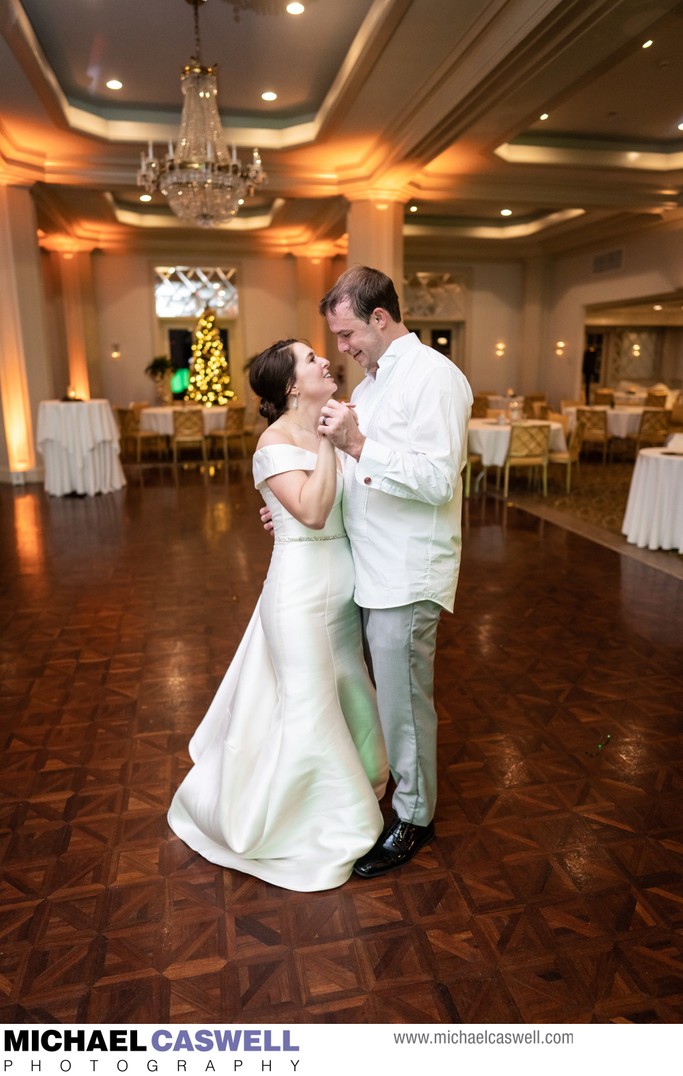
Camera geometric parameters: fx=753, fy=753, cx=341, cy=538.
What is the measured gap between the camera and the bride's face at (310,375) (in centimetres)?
208

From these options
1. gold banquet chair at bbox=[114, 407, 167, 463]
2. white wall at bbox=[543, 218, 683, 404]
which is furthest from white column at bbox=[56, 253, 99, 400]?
white wall at bbox=[543, 218, 683, 404]

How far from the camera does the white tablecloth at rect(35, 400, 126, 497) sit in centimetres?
890

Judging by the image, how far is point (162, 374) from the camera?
1422cm

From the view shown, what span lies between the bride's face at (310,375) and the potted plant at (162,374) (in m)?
12.7

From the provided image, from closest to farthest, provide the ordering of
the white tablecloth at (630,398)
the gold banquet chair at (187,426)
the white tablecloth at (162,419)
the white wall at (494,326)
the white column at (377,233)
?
the white column at (377,233) < the gold banquet chair at (187,426) < the white tablecloth at (162,419) < the white tablecloth at (630,398) < the white wall at (494,326)

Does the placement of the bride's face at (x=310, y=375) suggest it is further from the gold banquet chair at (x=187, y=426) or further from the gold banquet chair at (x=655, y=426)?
the gold banquet chair at (x=655, y=426)

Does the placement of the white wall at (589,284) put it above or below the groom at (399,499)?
above

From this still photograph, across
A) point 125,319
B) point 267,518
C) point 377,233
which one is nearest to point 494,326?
point 377,233

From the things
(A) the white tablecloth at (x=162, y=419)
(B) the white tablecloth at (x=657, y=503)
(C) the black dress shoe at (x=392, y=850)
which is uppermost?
(A) the white tablecloth at (x=162, y=419)

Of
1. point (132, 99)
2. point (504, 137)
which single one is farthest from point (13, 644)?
point (504, 137)

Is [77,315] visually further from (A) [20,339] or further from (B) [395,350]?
(B) [395,350]

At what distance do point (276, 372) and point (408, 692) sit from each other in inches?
38.6

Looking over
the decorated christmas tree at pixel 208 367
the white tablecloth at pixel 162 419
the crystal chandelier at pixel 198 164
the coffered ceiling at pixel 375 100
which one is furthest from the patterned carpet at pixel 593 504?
the decorated christmas tree at pixel 208 367

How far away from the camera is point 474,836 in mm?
2424
